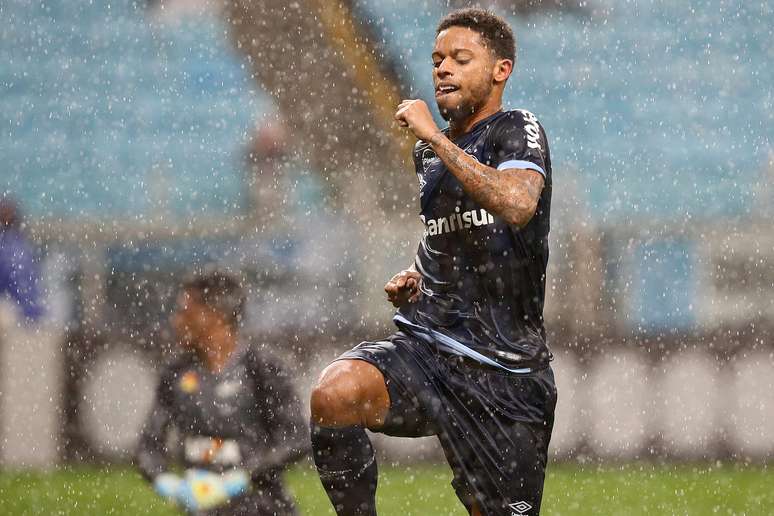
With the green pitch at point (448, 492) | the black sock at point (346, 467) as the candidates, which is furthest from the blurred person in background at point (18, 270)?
the black sock at point (346, 467)

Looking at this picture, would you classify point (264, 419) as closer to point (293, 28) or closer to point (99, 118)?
point (99, 118)

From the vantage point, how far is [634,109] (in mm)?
9438

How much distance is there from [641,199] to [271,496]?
6097 mm

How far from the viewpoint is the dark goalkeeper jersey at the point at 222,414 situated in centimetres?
345

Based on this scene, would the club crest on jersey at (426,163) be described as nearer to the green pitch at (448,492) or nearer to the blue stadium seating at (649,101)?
the green pitch at (448,492)

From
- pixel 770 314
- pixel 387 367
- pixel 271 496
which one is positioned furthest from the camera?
pixel 770 314

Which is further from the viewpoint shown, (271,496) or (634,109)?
(634,109)

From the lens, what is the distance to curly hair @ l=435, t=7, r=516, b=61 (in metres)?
3.17

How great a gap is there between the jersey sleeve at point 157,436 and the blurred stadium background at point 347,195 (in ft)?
9.77

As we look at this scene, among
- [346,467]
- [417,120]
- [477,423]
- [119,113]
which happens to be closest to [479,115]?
[417,120]

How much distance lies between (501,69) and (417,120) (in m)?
0.48

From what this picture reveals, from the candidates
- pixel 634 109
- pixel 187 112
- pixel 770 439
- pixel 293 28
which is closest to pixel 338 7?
pixel 293 28

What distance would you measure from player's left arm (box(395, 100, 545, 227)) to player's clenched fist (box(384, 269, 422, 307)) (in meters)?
0.40

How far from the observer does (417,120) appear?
2828mm
